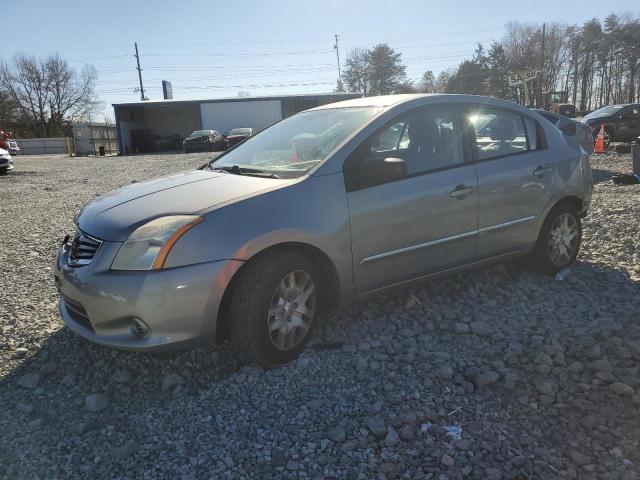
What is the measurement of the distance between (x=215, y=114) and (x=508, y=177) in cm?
3968

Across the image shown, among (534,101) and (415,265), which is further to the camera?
(534,101)

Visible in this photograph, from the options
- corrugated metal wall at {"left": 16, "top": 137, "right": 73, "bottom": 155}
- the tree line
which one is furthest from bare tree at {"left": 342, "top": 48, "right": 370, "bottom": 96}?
corrugated metal wall at {"left": 16, "top": 137, "right": 73, "bottom": 155}

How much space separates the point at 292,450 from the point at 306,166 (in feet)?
5.75

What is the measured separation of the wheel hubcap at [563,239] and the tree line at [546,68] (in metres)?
56.7

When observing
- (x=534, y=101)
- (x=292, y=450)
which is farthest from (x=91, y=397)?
(x=534, y=101)

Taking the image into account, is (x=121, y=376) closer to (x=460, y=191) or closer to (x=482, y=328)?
(x=482, y=328)

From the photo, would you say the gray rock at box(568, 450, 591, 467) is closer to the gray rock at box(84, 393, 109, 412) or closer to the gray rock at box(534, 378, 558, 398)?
the gray rock at box(534, 378, 558, 398)

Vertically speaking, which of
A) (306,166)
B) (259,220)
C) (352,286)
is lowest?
(352,286)

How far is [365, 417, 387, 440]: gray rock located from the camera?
249 cm

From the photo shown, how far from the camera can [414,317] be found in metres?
3.83

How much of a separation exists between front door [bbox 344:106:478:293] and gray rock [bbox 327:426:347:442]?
1066 mm

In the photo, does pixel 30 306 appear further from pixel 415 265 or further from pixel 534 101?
pixel 534 101

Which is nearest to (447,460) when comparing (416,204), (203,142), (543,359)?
(543,359)

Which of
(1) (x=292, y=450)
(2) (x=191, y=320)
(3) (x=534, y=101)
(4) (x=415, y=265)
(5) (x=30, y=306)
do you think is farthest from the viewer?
(3) (x=534, y=101)
